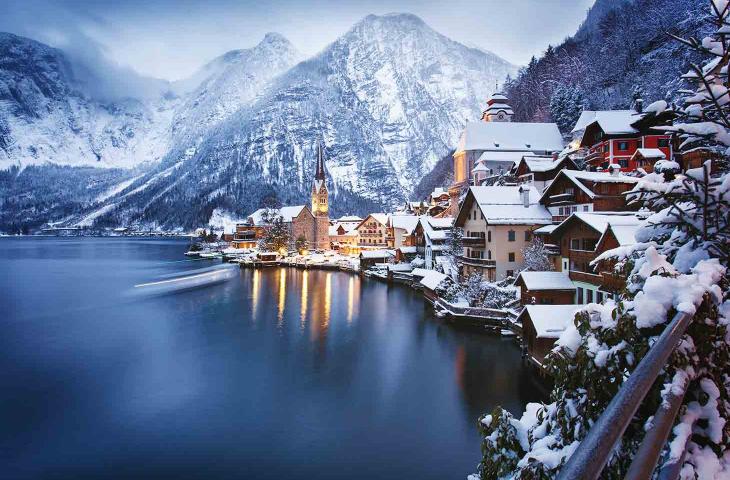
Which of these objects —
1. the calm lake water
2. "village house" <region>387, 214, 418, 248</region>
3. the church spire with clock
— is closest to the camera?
the calm lake water

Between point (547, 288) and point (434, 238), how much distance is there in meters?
22.5

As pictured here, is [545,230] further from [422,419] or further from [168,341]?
[168,341]

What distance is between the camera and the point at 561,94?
6166cm

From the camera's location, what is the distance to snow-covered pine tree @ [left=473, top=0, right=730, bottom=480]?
190 centimetres

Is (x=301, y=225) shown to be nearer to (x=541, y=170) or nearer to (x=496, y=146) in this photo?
(x=496, y=146)

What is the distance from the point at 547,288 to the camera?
999 inches

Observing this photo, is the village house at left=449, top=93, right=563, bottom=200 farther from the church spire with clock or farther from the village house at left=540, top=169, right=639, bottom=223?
the church spire with clock

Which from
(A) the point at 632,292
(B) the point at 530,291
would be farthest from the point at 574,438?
(B) the point at 530,291

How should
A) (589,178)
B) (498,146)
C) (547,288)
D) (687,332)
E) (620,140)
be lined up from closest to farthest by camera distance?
(687,332) < (547,288) < (589,178) < (620,140) < (498,146)

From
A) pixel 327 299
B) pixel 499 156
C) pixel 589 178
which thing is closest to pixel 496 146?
pixel 499 156

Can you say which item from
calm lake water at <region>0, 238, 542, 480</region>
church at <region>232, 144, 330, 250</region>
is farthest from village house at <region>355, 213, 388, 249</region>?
calm lake water at <region>0, 238, 542, 480</region>

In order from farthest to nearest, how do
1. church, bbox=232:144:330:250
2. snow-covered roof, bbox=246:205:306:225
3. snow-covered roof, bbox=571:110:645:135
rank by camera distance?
snow-covered roof, bbox=246:205:306:225
church, bbox=232:144:330:250
snow-covered roof, bbox=571:110:645:135

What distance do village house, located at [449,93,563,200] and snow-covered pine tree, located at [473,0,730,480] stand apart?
53117mm

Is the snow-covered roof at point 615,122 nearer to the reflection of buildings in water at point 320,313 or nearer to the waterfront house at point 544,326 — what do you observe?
the waterfront house at point 544,326
